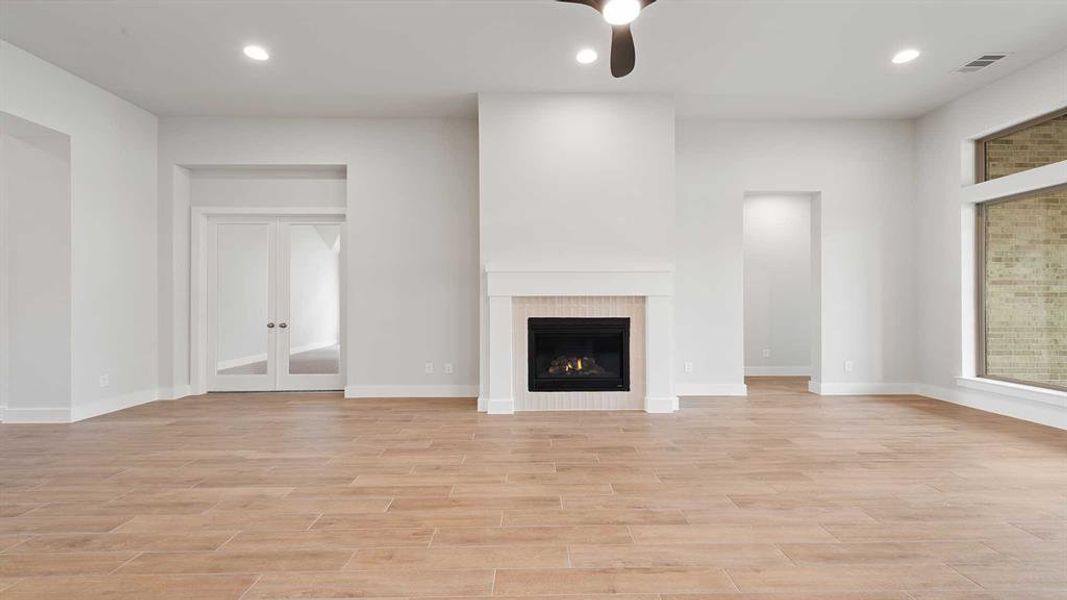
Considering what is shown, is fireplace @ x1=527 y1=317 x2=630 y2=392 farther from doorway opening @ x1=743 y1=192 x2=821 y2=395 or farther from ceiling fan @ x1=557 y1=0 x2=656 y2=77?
doorway opening @ x1=743 y1=192 x2=821 y2=395

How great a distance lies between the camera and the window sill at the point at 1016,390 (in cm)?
450

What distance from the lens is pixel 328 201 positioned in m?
6.39

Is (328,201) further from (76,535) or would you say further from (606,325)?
(76,535)

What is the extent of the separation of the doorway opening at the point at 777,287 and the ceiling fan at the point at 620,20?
4.85 meters

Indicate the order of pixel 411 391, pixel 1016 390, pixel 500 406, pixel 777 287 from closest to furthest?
pixel 1016 390 → pixel 500 406 → pixel 411 391 → pixel 777 287

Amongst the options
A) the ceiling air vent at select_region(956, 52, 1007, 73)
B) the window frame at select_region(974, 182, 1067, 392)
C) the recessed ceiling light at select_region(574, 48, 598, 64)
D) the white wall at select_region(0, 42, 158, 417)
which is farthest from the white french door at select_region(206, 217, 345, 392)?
the window frame at select_region(974, 182, 1067, 392)

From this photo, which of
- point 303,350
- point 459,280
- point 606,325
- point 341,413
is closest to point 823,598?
point 606,325

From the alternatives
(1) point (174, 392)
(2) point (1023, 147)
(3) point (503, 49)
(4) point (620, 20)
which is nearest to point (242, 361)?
(1) point (174, 392)

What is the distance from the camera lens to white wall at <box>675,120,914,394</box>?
6.18 meters

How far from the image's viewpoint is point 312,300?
6.51m

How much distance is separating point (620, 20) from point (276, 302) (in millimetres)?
5126

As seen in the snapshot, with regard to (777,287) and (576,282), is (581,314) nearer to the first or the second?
(576,282)

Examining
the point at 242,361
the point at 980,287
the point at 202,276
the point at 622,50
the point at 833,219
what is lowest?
the point at 242,361

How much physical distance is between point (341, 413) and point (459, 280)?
1.86m
